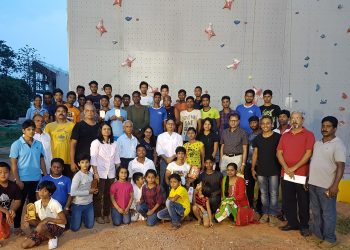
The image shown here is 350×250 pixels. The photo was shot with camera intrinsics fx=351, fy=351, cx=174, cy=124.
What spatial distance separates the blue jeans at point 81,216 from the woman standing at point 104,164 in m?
0.24

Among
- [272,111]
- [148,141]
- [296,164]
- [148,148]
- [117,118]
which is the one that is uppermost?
[272,111]

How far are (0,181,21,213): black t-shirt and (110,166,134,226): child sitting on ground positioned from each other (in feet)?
4.08

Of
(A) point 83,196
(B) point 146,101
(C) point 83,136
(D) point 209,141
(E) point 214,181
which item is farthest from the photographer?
(B) point 146,101

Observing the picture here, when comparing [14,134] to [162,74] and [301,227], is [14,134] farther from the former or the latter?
[301,227]

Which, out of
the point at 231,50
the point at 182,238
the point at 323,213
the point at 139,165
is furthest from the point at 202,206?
the point at 231,50

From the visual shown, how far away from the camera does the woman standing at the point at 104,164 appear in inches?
192

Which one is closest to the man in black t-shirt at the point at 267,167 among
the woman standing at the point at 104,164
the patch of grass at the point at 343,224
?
the patch of grass at the point at 343,224

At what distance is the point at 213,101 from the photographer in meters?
8.02

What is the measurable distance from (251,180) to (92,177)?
92.4 inches

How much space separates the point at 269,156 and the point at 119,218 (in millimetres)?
2241

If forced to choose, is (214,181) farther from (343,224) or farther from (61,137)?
(61,137)

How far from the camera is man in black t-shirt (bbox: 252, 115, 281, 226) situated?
190 inches

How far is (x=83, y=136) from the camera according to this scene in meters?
4.94

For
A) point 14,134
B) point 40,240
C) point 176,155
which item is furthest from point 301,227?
point 14,134
